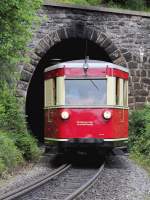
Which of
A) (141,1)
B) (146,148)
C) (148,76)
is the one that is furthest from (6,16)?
(141,1)

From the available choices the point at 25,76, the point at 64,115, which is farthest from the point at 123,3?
the point at 64,115

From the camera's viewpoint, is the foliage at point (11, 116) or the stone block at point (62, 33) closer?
the foliage at point (11, 116)

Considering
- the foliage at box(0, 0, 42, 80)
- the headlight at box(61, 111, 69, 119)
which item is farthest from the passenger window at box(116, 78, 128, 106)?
the foliage at box(0, 0, 42, 80)

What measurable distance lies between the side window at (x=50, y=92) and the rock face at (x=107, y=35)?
390 cm

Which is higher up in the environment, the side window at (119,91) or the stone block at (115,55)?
the stone block at (115,55)

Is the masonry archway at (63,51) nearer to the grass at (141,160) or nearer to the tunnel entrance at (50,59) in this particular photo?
the tunnel entrance at (50,59)

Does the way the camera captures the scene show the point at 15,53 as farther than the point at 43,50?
No

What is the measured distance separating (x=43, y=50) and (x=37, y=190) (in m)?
11.0

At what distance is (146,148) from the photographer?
19.2 metres

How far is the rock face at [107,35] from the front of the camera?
22066mm

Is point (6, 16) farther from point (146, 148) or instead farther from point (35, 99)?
point (35, 99)

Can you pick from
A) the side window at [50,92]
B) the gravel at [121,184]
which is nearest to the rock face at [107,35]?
the side window at [50,92]

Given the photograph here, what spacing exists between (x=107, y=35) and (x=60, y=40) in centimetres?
190

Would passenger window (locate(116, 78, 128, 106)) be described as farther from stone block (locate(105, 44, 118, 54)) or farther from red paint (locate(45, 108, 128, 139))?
stone block (locate(105, 44, 118, 54))
